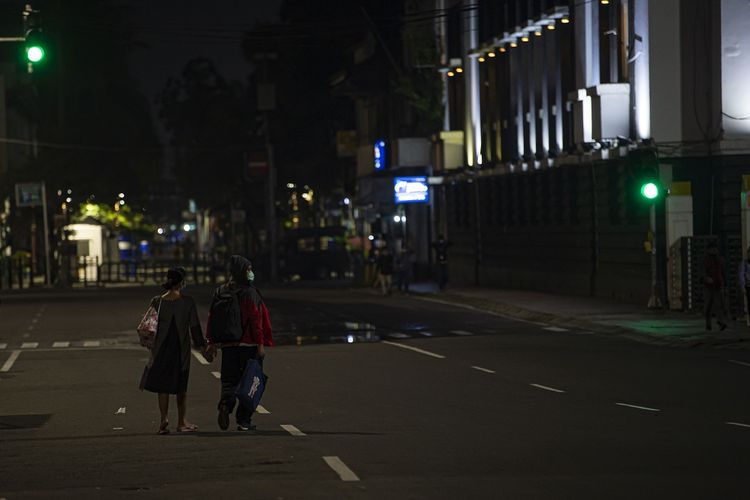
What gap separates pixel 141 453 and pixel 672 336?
642 inches

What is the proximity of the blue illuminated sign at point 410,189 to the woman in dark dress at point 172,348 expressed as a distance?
4396 centimetres

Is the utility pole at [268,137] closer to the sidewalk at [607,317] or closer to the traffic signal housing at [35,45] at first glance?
the sidewalk at [607,317]

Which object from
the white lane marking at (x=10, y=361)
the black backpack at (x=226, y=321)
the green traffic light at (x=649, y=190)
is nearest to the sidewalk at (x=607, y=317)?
the green traffic light at (x=649, y=190)

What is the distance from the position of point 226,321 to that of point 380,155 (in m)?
52.4

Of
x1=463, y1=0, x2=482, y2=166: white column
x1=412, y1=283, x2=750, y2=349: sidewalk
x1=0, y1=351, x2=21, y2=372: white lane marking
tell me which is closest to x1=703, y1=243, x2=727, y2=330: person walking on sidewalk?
x1=412, y1=283, x2=750, y2=349: sidewalk

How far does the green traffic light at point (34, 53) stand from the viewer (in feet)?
86.6

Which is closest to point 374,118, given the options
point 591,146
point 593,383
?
point 591,146

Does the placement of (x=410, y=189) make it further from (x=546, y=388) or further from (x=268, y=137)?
(x=546, y=388)

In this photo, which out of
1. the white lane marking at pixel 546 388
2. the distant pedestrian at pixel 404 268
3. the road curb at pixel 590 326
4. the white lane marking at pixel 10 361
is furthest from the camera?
the distant pedestrian at pixel 404 268

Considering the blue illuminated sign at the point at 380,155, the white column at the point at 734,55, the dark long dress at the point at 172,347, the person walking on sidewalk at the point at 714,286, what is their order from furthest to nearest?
the blue illuminated sign at the point at 380,155 → the white column at the point at 734,55 → the person walking on sidewalk at the point at 714,286 → the dark long dress at the point at 172,347

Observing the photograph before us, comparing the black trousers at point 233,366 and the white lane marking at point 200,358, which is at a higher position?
the black trousers at point 233,366

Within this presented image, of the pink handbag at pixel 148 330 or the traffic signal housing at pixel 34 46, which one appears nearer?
the pink handbag at pixel 148 330

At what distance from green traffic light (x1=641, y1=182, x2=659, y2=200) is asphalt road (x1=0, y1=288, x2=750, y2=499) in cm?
424

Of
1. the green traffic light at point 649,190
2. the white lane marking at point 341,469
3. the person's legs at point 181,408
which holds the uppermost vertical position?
the green traffic light at point 649,190
